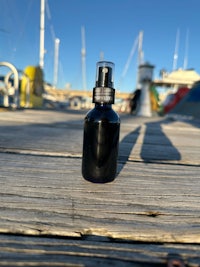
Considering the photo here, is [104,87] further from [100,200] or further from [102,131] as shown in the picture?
[100,200]

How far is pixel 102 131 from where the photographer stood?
99 cm

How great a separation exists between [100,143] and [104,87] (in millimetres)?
235

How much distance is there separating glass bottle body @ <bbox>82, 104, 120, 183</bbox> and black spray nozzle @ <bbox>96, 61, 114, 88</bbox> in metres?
0.09

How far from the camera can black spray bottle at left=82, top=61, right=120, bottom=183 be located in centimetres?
99

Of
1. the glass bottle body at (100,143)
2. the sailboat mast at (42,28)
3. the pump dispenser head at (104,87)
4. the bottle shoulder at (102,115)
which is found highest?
the sailboat mast at (42,28)

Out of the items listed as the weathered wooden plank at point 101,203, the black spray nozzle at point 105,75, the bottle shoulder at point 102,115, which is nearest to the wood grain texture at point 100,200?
the weathered wooden plank at point 101,203

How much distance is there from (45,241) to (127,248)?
0.69ft

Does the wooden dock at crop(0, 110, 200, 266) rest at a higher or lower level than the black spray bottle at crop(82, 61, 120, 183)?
lower

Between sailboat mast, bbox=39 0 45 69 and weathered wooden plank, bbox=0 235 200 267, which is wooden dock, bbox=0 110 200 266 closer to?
weathered wooden plank, bbox=0 235 200 267

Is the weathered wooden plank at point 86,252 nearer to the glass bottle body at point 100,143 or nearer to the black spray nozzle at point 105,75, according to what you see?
the glass bottle body at point 100,143

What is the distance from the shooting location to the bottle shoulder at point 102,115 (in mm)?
986

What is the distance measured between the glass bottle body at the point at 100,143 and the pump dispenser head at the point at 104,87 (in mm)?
29

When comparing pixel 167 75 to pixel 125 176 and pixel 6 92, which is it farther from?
pixel 125 176

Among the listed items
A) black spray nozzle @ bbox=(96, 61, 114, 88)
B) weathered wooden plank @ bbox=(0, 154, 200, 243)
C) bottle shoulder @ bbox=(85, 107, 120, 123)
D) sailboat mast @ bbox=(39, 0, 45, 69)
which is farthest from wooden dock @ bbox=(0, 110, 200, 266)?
sailboat mast @ bbox=(39, 0, 45, 69)
